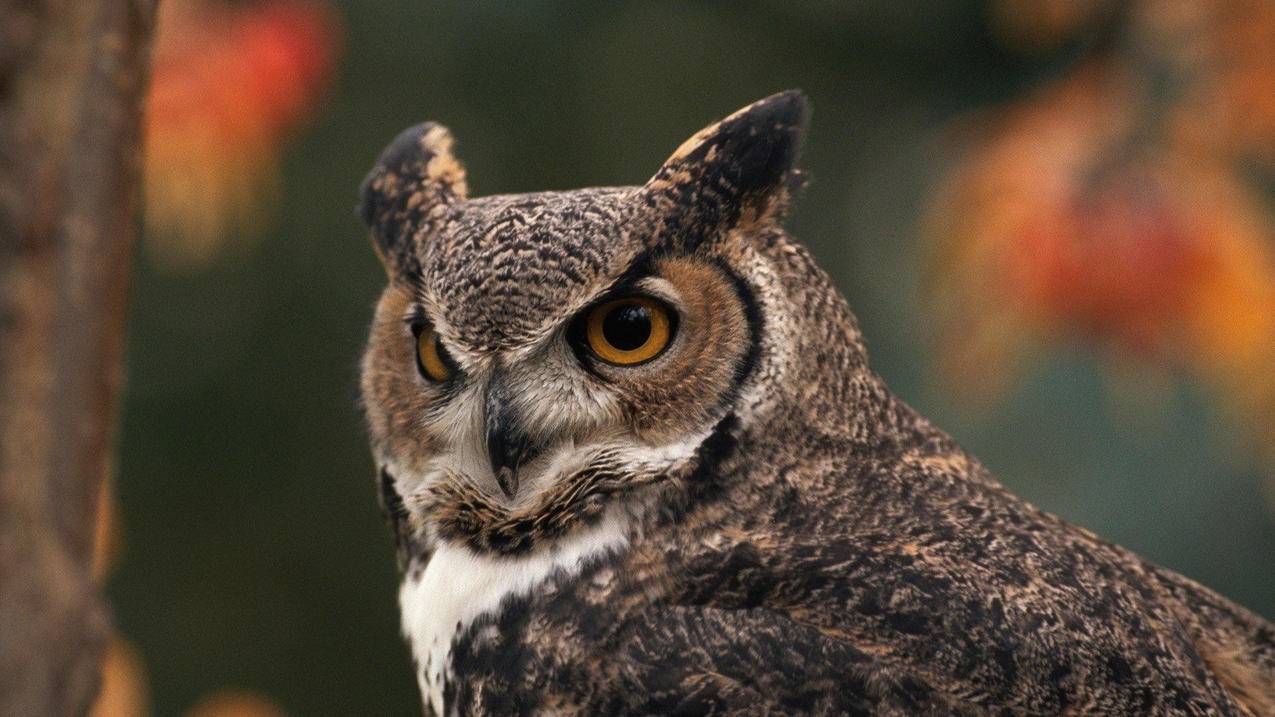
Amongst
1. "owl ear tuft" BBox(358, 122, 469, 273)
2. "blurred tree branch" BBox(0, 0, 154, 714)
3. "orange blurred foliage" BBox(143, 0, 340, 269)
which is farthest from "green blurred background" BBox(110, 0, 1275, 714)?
"blurred tree branch" BBox(0, 0, 154, 714)

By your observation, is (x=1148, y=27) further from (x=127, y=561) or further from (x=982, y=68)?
(x=127, y=561)

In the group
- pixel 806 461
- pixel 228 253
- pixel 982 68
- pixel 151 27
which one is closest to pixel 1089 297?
pixel 806 461

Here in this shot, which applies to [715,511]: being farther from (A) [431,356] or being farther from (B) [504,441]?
(A) [431,356]

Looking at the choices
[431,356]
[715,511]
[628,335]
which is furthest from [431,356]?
[715,511]

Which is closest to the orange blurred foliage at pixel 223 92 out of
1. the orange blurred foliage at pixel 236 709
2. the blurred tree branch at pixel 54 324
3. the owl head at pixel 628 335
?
the orange blurred foliage at pixel 236 709

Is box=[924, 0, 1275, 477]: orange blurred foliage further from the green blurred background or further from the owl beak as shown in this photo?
the owl beak
